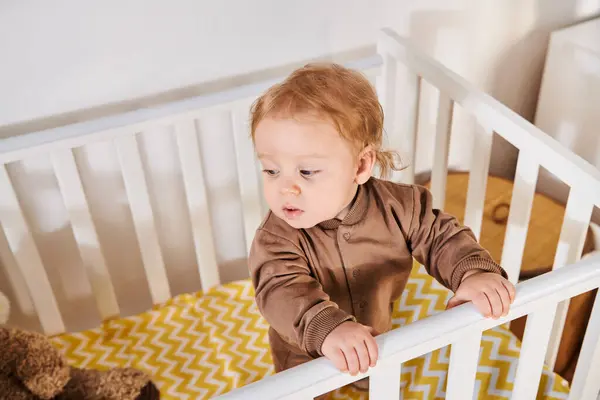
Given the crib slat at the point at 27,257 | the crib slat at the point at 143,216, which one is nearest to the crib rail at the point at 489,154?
the crib slat at the point at 143,216

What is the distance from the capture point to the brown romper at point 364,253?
86 cm

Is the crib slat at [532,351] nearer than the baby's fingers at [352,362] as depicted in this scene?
No

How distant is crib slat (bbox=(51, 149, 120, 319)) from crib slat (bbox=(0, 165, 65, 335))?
76mm

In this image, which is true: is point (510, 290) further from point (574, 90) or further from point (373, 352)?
point (574, 90)

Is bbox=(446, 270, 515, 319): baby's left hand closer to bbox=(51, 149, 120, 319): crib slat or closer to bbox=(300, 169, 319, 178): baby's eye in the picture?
bbox=(300, 169, 319, 178): baby's eye

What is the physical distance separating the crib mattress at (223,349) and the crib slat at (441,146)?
0.16m

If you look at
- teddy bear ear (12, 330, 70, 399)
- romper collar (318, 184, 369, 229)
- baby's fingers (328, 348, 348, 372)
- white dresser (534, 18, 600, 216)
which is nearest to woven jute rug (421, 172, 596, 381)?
white dresser (534, 18, 600, 216)

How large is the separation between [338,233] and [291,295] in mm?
133

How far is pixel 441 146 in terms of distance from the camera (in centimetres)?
123

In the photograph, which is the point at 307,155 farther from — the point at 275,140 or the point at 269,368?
the point at 269,368

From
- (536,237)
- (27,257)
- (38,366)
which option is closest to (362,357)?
(38,366)

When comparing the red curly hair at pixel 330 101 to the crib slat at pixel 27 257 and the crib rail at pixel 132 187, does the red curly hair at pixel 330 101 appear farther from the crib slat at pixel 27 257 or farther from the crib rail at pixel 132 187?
the crib slat at pixel 27 257

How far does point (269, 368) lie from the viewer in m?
1.17

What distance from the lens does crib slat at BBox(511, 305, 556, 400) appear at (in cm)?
77
